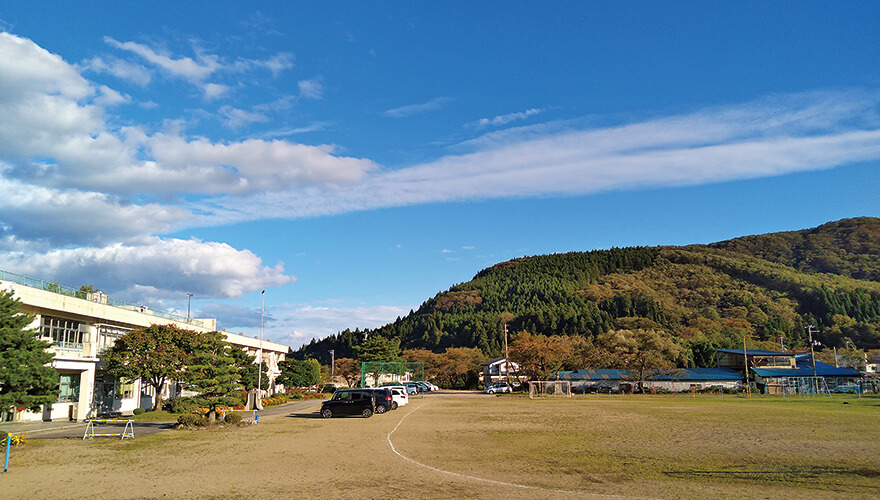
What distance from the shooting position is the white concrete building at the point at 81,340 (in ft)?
102

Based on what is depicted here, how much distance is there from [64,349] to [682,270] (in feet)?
640

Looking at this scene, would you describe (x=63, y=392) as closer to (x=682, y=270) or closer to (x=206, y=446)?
(x=206, y=446)

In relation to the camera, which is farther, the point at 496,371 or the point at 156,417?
the point at 496,371

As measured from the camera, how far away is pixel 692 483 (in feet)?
41.0

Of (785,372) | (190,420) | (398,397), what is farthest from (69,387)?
(785,372)

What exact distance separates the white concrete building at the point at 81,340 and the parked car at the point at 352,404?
1463 centimetres

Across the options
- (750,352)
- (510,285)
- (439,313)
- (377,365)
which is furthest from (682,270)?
(377,365)

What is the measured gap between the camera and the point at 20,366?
21438mm

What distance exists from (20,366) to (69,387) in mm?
15040

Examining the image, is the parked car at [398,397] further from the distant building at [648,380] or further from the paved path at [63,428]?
the distant building at [648,380]

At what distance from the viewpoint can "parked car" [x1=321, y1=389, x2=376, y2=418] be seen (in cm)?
3416

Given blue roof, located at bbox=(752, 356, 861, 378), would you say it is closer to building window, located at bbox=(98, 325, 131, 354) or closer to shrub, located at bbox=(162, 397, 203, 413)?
shrub, located at bbox=(162, 397, 203, 413)

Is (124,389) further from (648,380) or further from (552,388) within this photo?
(648,380)

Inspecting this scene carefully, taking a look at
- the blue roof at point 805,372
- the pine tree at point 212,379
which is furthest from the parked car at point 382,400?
the blue roof at point 805,372
